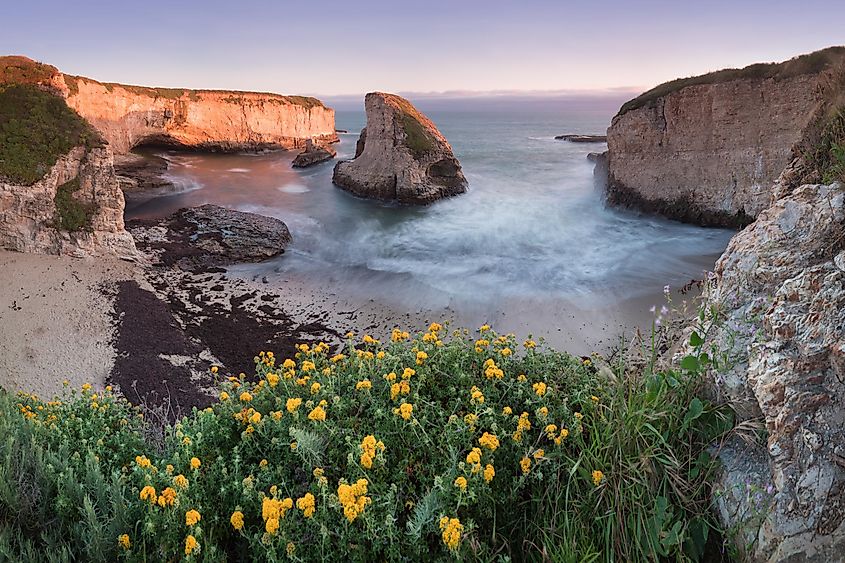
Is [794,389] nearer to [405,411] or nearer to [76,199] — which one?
[405,411]

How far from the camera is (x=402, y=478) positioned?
2959 mm

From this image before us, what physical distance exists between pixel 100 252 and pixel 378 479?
1512cm

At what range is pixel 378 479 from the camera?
9.62 feet

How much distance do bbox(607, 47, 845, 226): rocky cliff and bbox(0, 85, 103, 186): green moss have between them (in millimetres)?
20398

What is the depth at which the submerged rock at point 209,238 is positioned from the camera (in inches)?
654

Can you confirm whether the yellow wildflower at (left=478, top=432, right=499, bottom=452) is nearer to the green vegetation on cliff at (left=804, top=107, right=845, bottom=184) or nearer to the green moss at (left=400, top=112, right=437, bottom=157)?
the green vegetation on cliff at (left=804, top=107, right=845, bottom=184)

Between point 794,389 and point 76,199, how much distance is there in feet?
57.4

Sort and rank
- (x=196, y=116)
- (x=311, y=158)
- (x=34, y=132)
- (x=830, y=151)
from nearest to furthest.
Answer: (x=830, y=151) → (x=34, y=132) → (x=311, y=158) → (x=196, y=116)

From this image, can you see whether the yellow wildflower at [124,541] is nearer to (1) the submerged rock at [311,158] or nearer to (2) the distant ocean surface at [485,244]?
(2) the distant ocean surface at [485,244]

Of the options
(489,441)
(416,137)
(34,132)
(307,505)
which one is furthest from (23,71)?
(489,441)

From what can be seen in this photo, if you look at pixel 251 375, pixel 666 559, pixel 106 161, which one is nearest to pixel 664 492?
pixel 666 559

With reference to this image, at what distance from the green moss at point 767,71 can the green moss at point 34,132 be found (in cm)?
2097

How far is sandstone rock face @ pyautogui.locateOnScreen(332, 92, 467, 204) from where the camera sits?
2705 centimetres

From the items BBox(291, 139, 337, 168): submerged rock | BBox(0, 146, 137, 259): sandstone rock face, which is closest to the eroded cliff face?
BBox(291, 139, 337, 168): submerged rock
